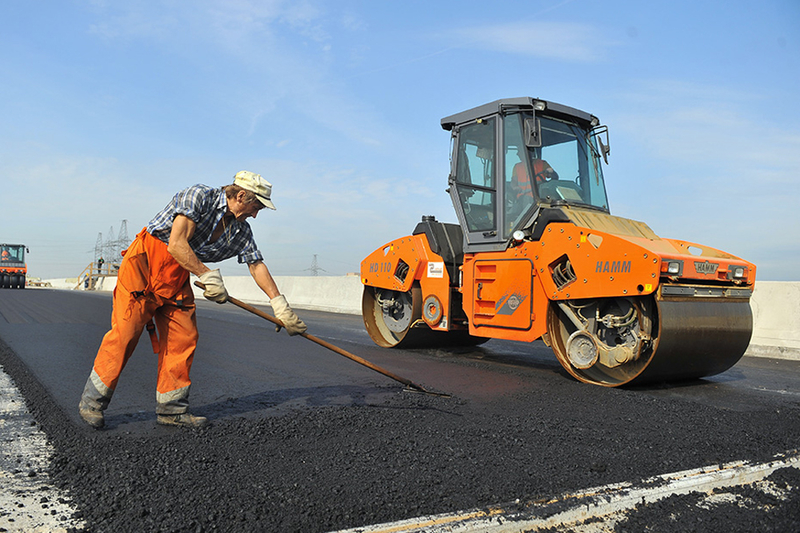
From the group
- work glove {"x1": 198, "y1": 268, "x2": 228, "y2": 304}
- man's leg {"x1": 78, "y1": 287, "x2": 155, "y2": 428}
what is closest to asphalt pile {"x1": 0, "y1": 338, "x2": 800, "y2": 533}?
man's leg {"x1": 78, "y1": 287, "x2": 155, "y2": 428}

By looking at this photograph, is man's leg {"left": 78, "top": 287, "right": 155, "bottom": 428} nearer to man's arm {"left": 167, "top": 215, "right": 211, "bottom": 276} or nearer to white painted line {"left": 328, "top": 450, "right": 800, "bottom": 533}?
man's arm {"left": 167, "top": 215, "right": 211, "bottom": 276}

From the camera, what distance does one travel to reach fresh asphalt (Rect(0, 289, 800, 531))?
7.43ft

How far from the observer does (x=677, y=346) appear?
465cm

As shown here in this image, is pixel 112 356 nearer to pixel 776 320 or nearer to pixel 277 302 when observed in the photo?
pixel 277 302

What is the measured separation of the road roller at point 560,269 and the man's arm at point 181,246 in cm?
320

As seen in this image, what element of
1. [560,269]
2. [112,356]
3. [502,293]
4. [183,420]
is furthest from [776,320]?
[112,356]

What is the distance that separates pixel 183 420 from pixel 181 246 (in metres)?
1.00

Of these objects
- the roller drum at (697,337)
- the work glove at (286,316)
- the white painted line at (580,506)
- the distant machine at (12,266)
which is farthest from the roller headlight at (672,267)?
the distant machine at (12,266)

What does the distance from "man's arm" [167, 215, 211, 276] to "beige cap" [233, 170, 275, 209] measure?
38 cm

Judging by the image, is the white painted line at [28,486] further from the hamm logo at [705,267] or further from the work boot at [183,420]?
the hamm logo at [705,267]

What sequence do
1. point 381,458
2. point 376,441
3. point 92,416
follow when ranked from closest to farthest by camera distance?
point 381,458
point 376,441
point 92,416

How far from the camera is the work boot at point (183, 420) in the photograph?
135 inches

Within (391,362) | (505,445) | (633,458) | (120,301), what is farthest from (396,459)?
(391,362)

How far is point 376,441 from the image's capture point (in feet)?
10.3
